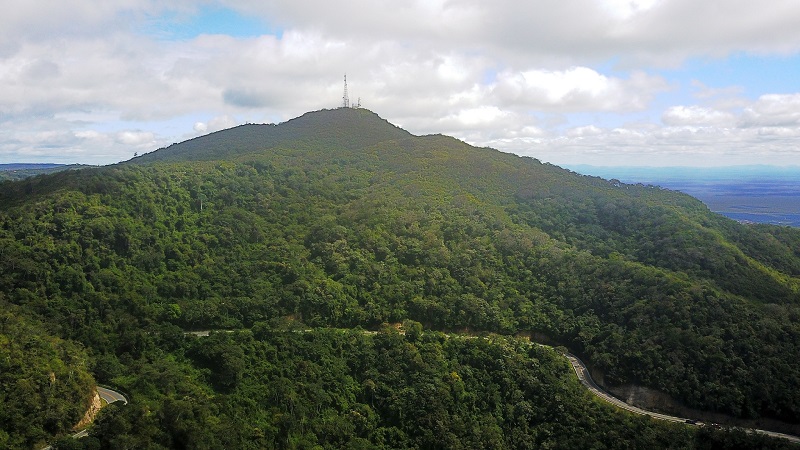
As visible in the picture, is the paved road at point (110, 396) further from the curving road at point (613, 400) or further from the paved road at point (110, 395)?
the curving road at point (613, 400)

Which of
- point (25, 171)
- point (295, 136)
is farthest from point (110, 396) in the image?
point (25, 171)

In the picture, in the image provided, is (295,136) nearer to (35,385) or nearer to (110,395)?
(110,395)

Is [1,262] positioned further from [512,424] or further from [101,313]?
[512,424]

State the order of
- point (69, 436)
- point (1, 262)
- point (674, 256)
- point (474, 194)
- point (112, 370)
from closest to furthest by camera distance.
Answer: point (69, 436)
point (112, 370)
point (1, 262)
point (674, 256)
point (474, 194)

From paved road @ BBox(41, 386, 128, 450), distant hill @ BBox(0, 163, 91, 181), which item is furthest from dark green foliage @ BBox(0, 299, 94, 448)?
distant hill @ BBox(0, 163, 91, 181)

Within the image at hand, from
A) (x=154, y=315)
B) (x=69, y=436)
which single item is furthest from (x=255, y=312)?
(x=69, y=436)

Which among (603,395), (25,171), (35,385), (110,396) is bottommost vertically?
(603,395)

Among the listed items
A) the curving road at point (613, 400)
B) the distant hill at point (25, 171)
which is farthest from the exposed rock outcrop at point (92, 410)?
the distant hill at point (25, 171)
